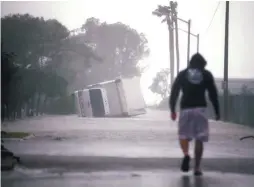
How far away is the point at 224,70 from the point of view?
98.4 feet

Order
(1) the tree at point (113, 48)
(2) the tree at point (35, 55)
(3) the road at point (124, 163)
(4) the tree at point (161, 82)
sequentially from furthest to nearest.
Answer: (4) the tree at point (161, 82)
(1) the tree at point (113, 48)
(2) the tree at point (35, 55)
(3) the road at point (124, 163)

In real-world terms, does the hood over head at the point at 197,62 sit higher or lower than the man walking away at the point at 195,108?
Result: higher

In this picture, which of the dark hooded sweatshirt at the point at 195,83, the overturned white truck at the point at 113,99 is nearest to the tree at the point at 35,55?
the overturned white truck at the point at 113,99

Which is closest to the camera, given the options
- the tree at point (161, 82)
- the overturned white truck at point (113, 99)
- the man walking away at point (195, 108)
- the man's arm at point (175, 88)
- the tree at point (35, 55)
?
the man walking away at point (195, 108)

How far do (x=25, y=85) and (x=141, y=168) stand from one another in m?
22.1

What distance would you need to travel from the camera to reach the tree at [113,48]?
60.3 meters

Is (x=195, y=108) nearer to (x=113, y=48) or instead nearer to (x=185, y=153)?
(x=185, y=153)

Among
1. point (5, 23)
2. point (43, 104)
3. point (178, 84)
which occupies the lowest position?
point (43, 104)

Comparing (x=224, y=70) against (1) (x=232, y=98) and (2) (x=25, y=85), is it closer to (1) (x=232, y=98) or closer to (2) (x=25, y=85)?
(1) (x=232, y=98)

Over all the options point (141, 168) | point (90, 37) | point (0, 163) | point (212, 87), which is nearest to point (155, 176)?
point (141, 168)

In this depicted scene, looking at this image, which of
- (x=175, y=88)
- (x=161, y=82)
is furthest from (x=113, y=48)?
(x=175, y=88)

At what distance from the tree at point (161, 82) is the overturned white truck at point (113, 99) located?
44.5m

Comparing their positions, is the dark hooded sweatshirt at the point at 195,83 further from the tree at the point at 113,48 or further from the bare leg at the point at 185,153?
the tree at the point at 113,48

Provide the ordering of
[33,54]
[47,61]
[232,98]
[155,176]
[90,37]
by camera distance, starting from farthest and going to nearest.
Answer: [90,37], [47,61], [33,54], [232,98], [155,176]
